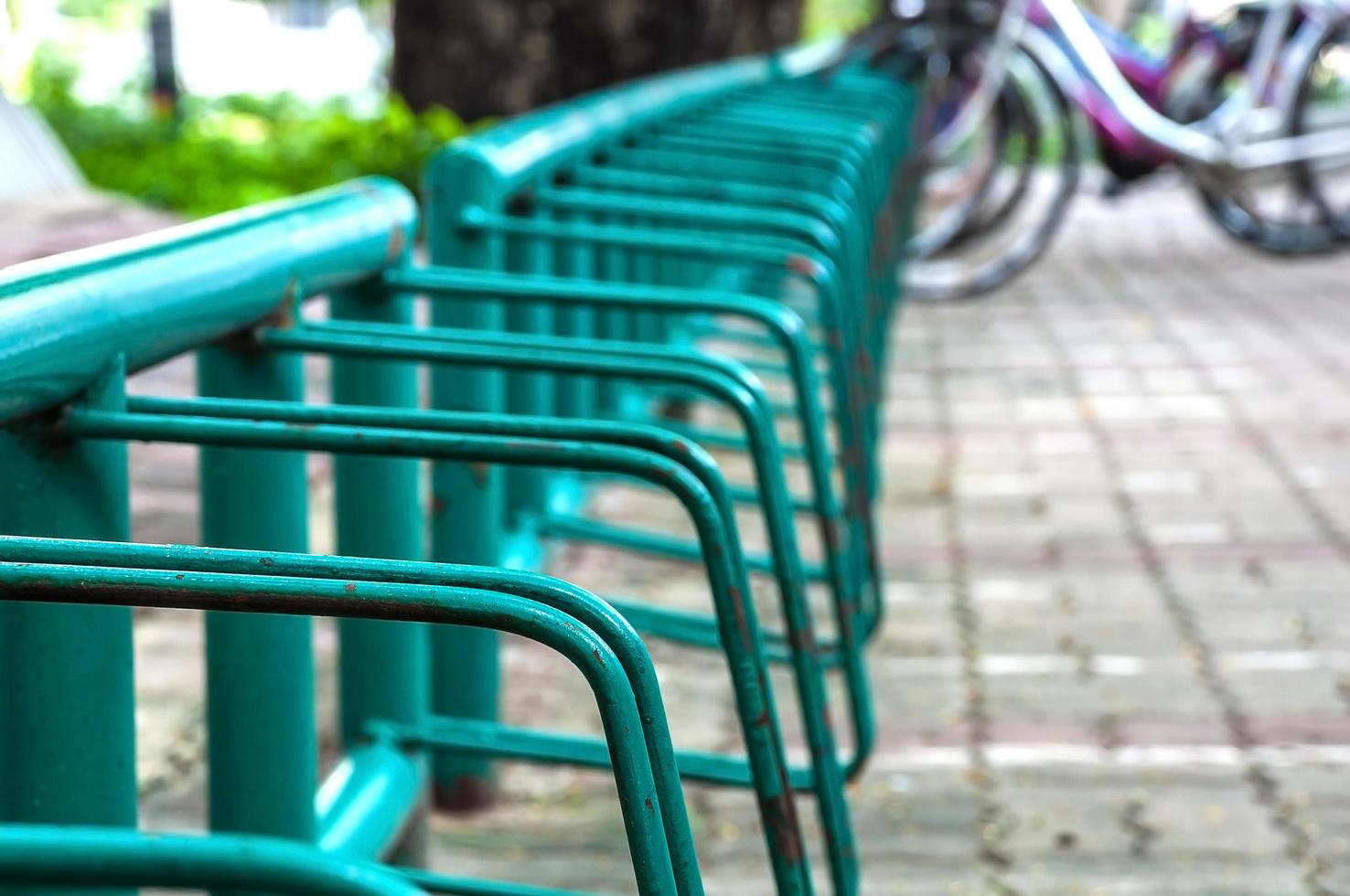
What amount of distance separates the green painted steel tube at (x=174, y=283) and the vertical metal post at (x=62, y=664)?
54 mm

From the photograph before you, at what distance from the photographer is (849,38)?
8.13m

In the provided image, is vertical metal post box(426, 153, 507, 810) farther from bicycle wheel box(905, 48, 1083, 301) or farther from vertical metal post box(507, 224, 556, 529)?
bicycle wheel box(905, 48, 1083, 301)

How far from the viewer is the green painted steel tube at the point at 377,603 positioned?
3.25ft

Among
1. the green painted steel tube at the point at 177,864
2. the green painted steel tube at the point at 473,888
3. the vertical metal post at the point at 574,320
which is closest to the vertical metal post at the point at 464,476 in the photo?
the vertical metal post at the point at 574,320

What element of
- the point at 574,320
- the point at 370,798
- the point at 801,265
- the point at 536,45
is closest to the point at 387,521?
the point at 370,798

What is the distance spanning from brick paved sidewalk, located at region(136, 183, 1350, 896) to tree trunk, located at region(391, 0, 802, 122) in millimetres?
1491

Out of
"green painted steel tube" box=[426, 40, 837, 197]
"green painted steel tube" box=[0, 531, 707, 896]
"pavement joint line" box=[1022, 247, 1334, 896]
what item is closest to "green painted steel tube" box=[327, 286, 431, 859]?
"green painted steel tube" box=[426, 40, 837, 197]

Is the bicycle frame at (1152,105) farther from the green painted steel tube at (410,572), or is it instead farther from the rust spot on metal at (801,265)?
the green painted steel tube at (410,572)

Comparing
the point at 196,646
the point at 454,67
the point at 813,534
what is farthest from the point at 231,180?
the point at 196,646

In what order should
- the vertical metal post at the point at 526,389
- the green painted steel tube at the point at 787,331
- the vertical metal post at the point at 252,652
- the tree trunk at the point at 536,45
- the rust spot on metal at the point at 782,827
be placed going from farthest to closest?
1. the tree trunk at the point at 536,45
2. the vertical metal post at the point at 526,389
3. the green painted steel tube at the point at 787,331
4. the vertical metal post at the point at 252,652
5. the rust spot on metal at the point at 782,827

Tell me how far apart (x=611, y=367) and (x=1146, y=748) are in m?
1.94

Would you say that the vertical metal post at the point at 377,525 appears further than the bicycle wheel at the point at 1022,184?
No

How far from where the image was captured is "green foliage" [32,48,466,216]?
5.64 metres

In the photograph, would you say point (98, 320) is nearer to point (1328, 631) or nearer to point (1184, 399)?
point (1328, 631)
